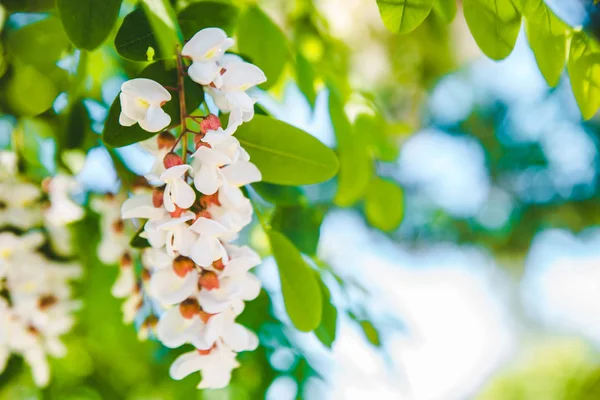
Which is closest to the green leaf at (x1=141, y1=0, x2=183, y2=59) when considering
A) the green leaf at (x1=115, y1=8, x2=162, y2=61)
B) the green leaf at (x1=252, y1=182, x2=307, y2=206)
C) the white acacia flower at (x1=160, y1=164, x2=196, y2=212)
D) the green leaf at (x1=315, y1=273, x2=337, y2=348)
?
the green leaf at (x1=115, y1=8, x2=162, y2=61)

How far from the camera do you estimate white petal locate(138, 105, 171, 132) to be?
Answer: 1.58 feet

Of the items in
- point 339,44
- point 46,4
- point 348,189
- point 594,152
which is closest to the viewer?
point 46,4

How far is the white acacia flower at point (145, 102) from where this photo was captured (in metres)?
0.47

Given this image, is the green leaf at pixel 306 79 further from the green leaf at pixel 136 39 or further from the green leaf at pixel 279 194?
the green leaf at pixel 136 39

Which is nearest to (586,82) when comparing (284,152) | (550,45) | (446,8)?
(550,45)

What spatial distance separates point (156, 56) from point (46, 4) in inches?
10.2

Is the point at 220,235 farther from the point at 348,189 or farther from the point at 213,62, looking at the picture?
the point at 348,189

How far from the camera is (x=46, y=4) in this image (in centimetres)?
70

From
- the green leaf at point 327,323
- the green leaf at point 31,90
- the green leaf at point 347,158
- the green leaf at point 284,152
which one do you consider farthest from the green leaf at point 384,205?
the green leaf at point 31,90

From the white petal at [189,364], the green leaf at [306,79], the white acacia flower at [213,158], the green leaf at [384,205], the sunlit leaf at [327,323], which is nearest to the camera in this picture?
the white acacia flower at [213,158]

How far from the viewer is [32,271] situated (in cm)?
88

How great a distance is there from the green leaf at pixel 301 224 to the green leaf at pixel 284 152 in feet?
0.62

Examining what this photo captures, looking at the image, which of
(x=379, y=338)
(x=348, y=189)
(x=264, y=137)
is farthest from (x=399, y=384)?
(x=264, y=137)

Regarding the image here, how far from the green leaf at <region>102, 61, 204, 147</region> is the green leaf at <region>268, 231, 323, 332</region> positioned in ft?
0.57
